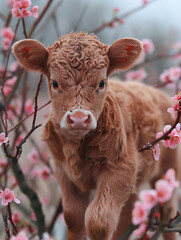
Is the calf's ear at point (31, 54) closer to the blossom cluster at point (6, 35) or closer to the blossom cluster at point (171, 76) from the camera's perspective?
the blossom cluster at point (6, 35)

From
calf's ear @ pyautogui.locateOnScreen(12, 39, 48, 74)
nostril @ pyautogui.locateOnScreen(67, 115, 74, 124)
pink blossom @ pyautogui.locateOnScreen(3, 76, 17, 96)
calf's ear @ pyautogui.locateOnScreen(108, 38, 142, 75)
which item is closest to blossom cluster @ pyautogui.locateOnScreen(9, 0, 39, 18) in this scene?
calf's ear @ pyautogui.locateOnScreen(12, 39, 48, 74)

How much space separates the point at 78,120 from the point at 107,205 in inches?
27.7

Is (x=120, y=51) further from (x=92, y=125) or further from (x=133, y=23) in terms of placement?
(x=133, y=23)

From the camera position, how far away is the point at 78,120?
5.58 feet

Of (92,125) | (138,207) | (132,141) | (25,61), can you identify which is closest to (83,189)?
(132,141)

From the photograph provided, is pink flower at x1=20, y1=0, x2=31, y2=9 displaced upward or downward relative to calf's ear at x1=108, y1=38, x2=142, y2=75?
upward

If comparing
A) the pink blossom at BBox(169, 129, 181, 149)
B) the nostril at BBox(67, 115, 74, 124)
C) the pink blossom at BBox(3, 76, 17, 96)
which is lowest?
the pink blossom at BBox(169, 129, 181, 149)

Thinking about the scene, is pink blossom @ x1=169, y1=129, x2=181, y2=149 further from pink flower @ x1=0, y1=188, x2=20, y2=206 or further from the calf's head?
pink flower @ x1=0, y1=188, x2=20, y2=206

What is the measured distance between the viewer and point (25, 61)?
2156 mm

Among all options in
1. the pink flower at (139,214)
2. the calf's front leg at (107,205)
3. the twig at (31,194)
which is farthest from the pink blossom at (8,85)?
the pink flower at (139,214)

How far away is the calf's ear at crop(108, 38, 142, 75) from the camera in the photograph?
2105 mm

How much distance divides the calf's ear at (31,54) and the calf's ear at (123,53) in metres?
0.43

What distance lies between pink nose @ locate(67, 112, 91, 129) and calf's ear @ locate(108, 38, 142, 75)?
0.59 metres

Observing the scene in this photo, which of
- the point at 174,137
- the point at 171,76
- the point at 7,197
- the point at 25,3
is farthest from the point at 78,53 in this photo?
the point at 171,76
